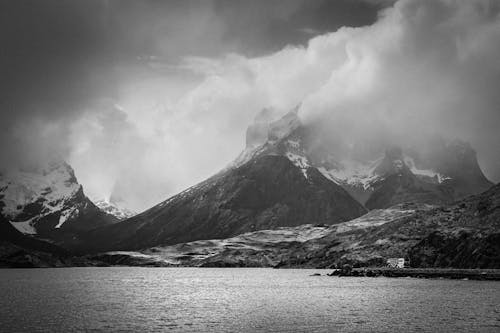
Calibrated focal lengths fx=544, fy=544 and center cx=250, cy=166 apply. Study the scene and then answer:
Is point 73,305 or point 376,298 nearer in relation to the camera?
point 73,305

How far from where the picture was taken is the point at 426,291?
540 feet

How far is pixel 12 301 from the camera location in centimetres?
13350

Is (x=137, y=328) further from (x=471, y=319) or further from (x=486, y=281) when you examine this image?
(x=486, y=281)

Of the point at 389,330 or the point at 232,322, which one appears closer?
the point at 389,330

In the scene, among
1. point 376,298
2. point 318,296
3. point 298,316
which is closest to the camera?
point 298,316

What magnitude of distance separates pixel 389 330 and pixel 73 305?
7582 centimetres

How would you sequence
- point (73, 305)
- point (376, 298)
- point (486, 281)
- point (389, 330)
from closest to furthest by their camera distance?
point (389, 330) → point (73, 305) → point (376, 298) → point (486, 281)

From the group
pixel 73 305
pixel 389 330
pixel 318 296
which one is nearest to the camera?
pixel 389 330

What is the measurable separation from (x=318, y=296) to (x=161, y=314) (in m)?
57.9

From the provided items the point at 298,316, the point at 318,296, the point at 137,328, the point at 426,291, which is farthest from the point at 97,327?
the point at 426,291

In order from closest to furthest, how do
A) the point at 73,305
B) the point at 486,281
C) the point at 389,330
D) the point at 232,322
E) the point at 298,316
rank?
the point at 389,330, the point at 232,322, the point at 298,316, the point at 73,305, the point at 486,281

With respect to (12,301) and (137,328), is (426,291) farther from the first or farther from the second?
(12,301)

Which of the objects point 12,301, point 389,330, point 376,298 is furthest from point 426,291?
point 12,301

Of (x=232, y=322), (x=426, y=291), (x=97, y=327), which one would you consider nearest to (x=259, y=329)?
(x=232, y=322)
